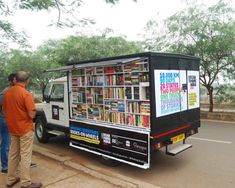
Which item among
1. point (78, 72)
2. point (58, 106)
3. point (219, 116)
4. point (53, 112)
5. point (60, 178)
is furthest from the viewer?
point (219, 116)

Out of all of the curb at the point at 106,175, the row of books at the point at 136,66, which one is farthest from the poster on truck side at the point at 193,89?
the curb at the point at 106,175

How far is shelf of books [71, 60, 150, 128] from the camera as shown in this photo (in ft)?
16.4

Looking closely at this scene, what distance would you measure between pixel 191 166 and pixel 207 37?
7.69 m

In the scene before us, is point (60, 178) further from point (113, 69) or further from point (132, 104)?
point (113, 69)

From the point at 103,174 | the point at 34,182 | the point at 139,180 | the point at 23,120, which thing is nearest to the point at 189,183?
the point at 139,180

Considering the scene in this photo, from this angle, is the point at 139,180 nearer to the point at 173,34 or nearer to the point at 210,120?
the point at 210,120

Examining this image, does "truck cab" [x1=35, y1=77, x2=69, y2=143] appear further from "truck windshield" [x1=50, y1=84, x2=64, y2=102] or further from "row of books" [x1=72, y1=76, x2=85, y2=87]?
"row of books" [x1=72, y1=76, x2=85, y2=87]

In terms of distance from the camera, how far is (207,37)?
11438 mm

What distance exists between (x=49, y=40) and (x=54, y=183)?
60.1 feet

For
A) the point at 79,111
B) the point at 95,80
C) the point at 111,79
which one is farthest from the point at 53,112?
the point at 111,79

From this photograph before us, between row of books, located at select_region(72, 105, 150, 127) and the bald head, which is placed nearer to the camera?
the bald head

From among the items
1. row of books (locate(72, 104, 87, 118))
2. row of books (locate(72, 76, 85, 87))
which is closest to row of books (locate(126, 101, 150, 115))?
row of books (locate(72, 104, 87, 118))

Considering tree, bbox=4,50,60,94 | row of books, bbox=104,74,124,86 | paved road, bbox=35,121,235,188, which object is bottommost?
paved road, bbox=35,121,235,188

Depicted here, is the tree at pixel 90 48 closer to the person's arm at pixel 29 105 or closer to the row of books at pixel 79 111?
the row of books at pixel 79 111
